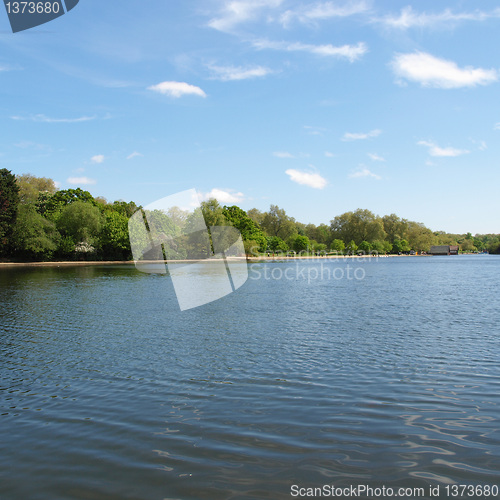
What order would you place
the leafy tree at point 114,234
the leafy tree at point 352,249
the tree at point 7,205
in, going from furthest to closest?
the leafy tree at point 352,249 → the leafy tree at point 114,234 → the tree at point 7,205

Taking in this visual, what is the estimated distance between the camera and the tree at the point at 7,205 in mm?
72244

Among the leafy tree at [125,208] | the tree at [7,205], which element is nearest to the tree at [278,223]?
the leafy tree at [125,208]

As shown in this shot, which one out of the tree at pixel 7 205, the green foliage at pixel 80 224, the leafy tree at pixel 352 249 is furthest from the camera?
the leafy tree at pixel 352 249

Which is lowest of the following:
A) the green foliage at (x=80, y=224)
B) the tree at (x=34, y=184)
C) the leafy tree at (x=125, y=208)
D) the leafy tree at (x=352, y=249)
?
the leafy tree at (x=352, y=249)

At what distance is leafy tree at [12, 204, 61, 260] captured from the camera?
76.8 metres

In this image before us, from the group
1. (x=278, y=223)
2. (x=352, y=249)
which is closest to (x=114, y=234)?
(x=278, y=223)

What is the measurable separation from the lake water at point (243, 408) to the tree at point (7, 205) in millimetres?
64032

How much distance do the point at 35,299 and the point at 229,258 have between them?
278ft

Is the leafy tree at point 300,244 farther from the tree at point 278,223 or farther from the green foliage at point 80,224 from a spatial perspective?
the green foliage at point 80,224

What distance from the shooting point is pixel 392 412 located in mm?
8250

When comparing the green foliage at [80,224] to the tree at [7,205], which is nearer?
the tree at [7,205]

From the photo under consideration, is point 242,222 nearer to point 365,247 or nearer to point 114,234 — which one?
point 114,234

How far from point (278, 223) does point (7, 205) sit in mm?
132787

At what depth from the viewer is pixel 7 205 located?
73.0 meters
